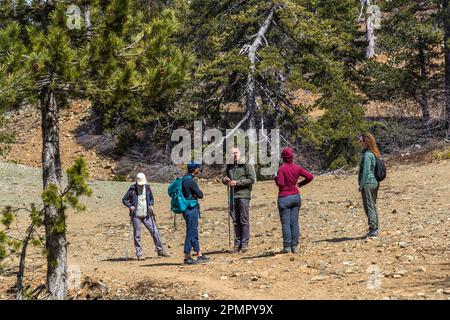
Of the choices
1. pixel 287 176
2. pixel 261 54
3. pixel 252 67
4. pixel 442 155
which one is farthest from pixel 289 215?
pixel 442 155

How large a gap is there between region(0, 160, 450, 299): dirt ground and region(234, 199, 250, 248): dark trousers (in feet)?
1.03

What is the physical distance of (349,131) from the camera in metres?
26.5

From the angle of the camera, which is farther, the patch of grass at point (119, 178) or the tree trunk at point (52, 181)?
the patch of grass at point (119, 178)

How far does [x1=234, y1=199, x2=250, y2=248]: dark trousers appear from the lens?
12.9 metres

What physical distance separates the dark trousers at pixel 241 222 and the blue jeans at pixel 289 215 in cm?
87

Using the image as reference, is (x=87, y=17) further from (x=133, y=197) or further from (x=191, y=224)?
(x=133, y=197)

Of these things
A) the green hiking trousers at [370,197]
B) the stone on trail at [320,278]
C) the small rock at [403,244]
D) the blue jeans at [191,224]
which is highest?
the green hiking trousers at [370,197]

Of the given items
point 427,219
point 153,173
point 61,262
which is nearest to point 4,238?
point 61,262

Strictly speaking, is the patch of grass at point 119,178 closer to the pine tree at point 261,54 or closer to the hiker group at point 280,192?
the pine tree at point 261,54

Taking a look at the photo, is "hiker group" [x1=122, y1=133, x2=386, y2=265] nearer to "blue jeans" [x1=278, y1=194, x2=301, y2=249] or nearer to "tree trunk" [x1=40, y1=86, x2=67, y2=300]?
"blue jeans" [x1=278, y1=194, x2=301, y2=249]

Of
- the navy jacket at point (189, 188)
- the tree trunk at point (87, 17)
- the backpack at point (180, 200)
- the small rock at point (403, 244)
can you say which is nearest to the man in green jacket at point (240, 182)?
the navy jacket at point (189, 188)

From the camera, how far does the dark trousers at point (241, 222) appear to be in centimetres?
1285

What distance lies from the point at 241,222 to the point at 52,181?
12.4 feet

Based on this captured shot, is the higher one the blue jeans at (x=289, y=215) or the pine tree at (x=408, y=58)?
the pine tree at (x=408, y=58)
